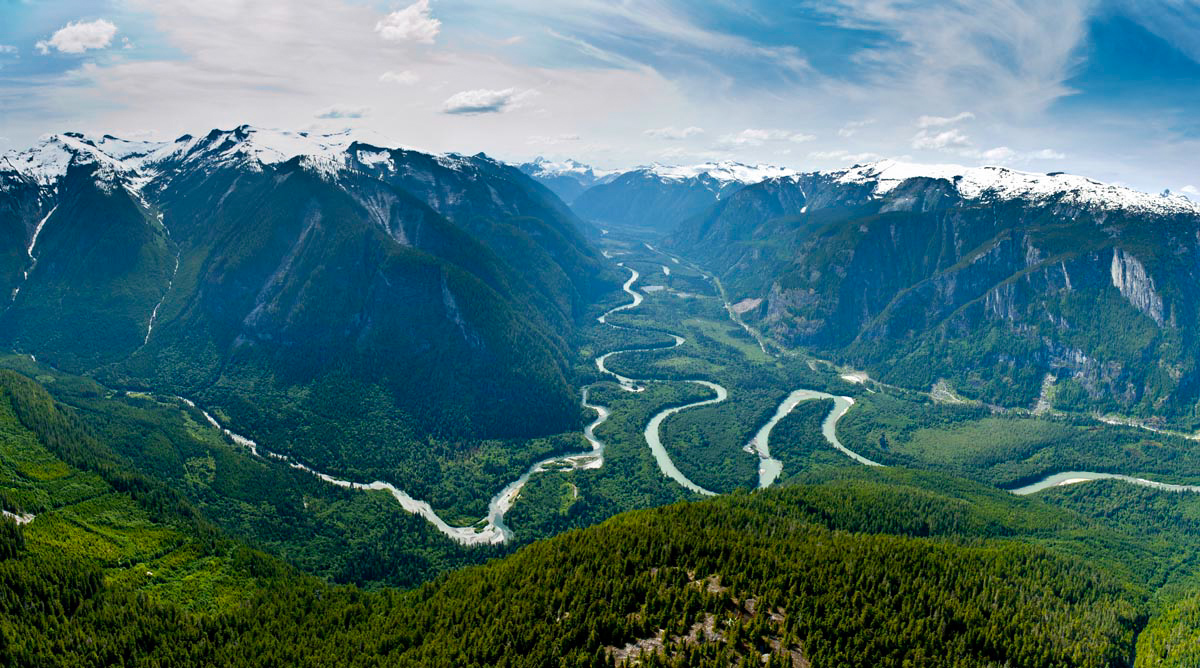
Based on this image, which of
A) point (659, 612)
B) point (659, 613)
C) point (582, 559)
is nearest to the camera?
point (659, 613)

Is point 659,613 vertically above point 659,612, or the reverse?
point 659,613

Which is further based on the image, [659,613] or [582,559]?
[582,559]

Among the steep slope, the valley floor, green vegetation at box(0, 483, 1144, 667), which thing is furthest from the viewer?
the valley floor

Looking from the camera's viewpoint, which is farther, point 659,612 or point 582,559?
point 582,559

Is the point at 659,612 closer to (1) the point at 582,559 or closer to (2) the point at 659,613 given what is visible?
(2) the point at 659,613

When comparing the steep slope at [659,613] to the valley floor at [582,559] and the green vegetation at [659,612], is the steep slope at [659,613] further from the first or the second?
the valley floor at [582,559]

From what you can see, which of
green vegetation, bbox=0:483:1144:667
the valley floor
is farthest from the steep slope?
the valley floor

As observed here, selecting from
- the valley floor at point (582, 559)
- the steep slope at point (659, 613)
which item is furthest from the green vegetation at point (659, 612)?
the valley floor at point (582, 559)

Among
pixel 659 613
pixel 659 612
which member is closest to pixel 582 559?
pixel 659 612

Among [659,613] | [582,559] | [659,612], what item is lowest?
[582,559]

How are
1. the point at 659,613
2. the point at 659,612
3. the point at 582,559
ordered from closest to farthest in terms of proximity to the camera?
the point at 659,613, the point at 659,612, the point at 582,559

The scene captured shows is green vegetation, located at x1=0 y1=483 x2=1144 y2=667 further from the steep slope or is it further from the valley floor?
the valley floor
